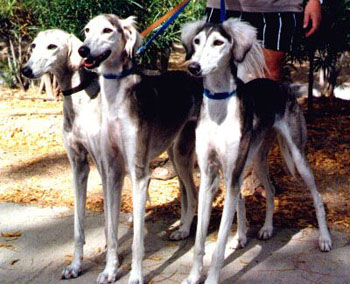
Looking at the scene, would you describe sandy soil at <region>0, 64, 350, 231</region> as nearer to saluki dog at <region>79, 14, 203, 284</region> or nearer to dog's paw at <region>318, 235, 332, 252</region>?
dog's paw at <region>318, 235, 332, 252</region>

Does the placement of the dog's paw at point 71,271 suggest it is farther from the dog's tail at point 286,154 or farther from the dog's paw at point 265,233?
the dog's tail at point 286,154

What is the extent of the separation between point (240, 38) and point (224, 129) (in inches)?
24.3

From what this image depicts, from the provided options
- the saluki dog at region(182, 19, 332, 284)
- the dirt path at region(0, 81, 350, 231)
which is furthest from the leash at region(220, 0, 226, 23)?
the dirt path at region(0, 81, 350, 231)

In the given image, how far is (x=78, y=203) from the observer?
14.8 feet

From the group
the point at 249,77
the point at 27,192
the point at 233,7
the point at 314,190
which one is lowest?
the point at 27,192

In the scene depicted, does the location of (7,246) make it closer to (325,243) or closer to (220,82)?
(220,82)

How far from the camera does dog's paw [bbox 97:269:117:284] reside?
4.27 m

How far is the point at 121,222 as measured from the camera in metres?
5.43

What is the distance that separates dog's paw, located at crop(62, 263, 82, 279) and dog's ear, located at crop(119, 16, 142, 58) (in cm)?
162

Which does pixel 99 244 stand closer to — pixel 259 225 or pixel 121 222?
pixel 121 222

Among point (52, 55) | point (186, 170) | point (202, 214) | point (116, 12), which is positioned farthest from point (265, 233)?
point (116, 12)

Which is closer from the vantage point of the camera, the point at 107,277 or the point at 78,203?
the point at 107,277

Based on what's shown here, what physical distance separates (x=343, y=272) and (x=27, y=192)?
3466 mm

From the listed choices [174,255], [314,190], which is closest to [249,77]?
[314,190]
